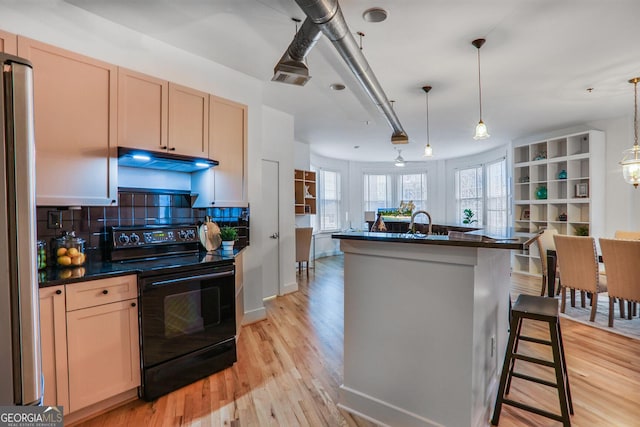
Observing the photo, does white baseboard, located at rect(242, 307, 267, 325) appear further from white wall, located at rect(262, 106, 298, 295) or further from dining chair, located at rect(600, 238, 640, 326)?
dining chair, located at rect(600, 238, 640, 326)

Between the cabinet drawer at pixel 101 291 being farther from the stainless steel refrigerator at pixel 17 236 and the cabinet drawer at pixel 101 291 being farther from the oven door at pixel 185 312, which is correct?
the stainless steel refrigerator at pixel 17 236

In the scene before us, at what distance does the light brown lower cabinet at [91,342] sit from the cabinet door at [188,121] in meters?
1.22

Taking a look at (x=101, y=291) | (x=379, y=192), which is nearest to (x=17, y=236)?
(x=101, y=291)

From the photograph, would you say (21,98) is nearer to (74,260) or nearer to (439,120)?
(74,260)

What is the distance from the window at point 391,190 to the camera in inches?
380

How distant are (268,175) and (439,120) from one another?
2980mm

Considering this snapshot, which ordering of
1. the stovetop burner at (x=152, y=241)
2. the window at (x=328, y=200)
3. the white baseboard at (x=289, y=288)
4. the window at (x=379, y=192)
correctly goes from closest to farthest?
1. the stovetop burner at (x=152, y=241)
2. the white baseboard at (x=289, y=288)
3. the window at (x=328, y=200)
4. the window at (x=379, y=192)

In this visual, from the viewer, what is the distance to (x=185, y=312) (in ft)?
7.50

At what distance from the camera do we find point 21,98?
99cm

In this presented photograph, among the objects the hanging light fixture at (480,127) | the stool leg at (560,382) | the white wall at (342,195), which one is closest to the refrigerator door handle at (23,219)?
the stool leg at (560,382)

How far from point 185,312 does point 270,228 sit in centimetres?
231

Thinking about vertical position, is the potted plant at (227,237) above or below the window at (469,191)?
below

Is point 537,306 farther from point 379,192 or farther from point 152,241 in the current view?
point 379,192

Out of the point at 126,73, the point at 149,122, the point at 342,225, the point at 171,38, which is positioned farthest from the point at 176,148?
the point at 342,225
